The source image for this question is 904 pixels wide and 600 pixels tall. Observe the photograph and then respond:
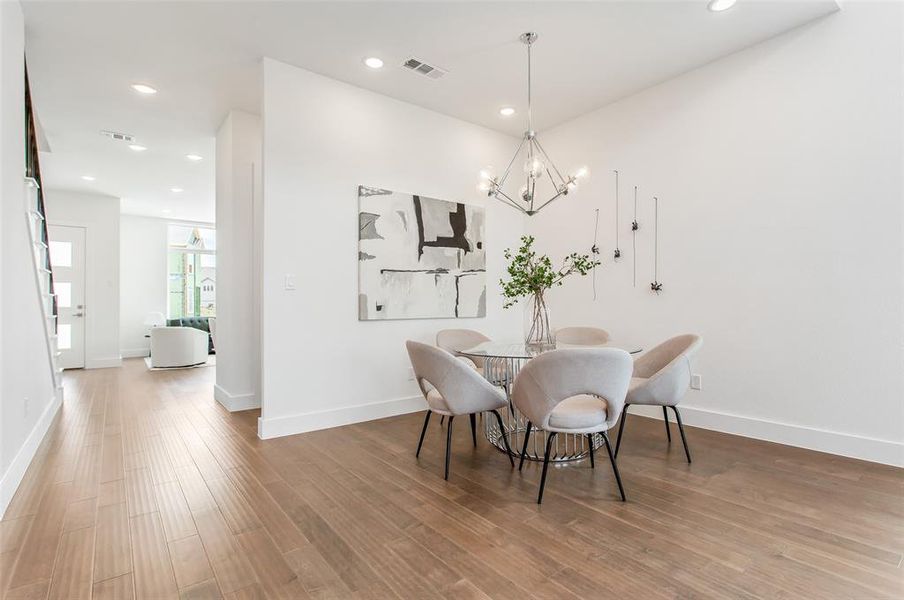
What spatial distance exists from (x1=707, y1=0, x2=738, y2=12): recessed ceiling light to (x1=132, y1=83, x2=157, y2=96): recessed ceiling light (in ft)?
14.8

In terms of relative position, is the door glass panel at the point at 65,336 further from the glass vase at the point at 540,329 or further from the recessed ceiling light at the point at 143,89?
the glass vase at the point at 540,329

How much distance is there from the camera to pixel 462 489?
2.43 meters

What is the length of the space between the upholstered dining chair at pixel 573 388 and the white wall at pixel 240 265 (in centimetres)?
315

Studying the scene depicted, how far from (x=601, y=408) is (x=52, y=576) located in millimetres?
2487

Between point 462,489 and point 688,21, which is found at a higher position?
point 688,21

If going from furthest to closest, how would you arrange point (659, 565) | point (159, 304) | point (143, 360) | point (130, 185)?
point (159, 304) → point (143, 360) → point (130, 185) → point (659, 565)

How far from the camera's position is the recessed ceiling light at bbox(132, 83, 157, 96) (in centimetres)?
383

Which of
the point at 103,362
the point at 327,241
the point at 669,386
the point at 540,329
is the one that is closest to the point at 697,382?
the point at 669,386

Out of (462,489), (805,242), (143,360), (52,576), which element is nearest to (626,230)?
(805,242)

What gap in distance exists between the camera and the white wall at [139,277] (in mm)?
8758

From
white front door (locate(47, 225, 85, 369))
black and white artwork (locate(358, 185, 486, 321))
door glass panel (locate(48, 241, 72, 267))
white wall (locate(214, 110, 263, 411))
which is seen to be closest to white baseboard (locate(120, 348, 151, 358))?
white front door (locate(47, 225, 85, 369))

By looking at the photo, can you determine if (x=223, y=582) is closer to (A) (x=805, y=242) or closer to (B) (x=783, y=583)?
(B) (x=783, y=583)

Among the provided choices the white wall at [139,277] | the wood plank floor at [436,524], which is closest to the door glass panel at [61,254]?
the white wall at [139,277]

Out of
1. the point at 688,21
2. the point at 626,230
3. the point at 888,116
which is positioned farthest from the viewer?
the point at 626,230
